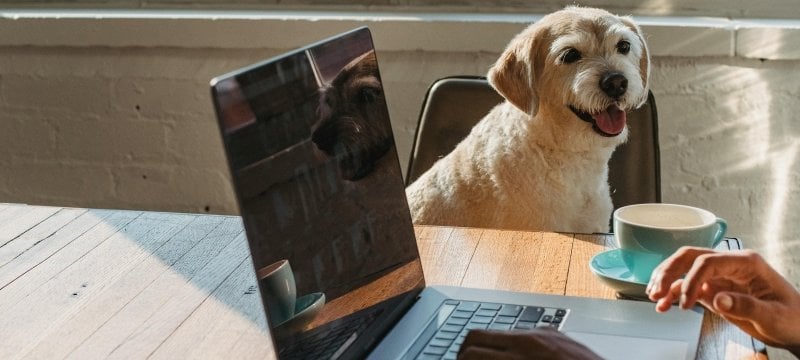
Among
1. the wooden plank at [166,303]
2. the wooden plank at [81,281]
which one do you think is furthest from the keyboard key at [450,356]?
the wooden plank at [81,281]

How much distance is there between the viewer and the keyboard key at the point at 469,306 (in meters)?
1.16

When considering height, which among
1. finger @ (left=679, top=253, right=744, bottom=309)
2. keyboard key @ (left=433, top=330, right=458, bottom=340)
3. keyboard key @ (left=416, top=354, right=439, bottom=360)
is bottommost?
keyboard key @ (left=433, top=330, right=458, bottom=340)

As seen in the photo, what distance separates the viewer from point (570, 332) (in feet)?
3.59

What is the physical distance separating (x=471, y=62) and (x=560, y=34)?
30.1 inches

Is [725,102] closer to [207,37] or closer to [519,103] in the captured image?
[519,103]

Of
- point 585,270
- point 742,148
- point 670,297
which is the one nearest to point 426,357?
point 670,297

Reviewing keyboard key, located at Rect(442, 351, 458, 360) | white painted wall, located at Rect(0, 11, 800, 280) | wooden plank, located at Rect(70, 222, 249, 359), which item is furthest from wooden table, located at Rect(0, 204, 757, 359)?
white painted wall, located at Rect(0, 11, 800, 280)

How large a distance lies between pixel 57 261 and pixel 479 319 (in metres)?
0.66

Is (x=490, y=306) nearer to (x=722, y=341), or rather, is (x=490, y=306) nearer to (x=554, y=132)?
(x=722, y=341)

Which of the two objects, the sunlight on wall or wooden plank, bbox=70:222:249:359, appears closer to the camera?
wooden plank, bbox=70:222:249:359

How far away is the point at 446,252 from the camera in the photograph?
1.41 m

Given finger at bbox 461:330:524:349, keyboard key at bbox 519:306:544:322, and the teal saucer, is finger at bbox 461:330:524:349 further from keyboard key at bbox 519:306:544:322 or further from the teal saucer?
the teal saucer

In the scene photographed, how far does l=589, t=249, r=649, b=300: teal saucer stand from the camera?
47.6 inches

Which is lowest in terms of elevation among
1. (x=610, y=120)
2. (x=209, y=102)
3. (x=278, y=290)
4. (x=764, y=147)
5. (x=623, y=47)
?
(x=764, y=147)
